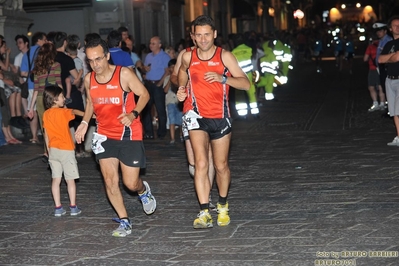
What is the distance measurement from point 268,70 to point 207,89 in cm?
1396

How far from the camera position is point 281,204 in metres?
9.30

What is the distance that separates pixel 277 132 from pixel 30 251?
363 inches

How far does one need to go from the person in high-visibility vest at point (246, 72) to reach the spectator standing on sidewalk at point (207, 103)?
819 cm

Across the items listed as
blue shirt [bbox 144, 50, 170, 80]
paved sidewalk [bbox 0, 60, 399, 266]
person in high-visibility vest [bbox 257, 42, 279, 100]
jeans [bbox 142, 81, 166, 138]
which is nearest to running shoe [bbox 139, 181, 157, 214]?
paved sidewalk [bbox 0, 60, 399, 266]

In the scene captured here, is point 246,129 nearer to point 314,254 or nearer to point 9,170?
point 9,170

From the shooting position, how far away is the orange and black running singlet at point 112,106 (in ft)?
26.5

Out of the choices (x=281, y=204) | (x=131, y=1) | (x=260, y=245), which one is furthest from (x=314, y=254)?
(x=131, y=1)

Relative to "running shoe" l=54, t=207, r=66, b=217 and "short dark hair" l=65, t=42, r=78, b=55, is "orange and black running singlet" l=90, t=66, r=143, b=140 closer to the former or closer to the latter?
"running shoe" l=54, t=207, r=66, b=217

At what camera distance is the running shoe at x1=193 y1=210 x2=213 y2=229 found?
8.14m

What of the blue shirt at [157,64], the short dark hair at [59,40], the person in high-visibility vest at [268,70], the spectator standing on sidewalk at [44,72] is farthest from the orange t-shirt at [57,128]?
the person in high-visibility vest at [268,70]

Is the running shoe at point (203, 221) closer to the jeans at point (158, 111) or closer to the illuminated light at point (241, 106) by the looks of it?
the jeans at point (158, 111)

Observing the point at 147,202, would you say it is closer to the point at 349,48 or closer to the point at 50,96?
the point at 50,96

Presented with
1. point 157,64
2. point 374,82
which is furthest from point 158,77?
point 374,82

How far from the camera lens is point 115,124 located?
8.15m
